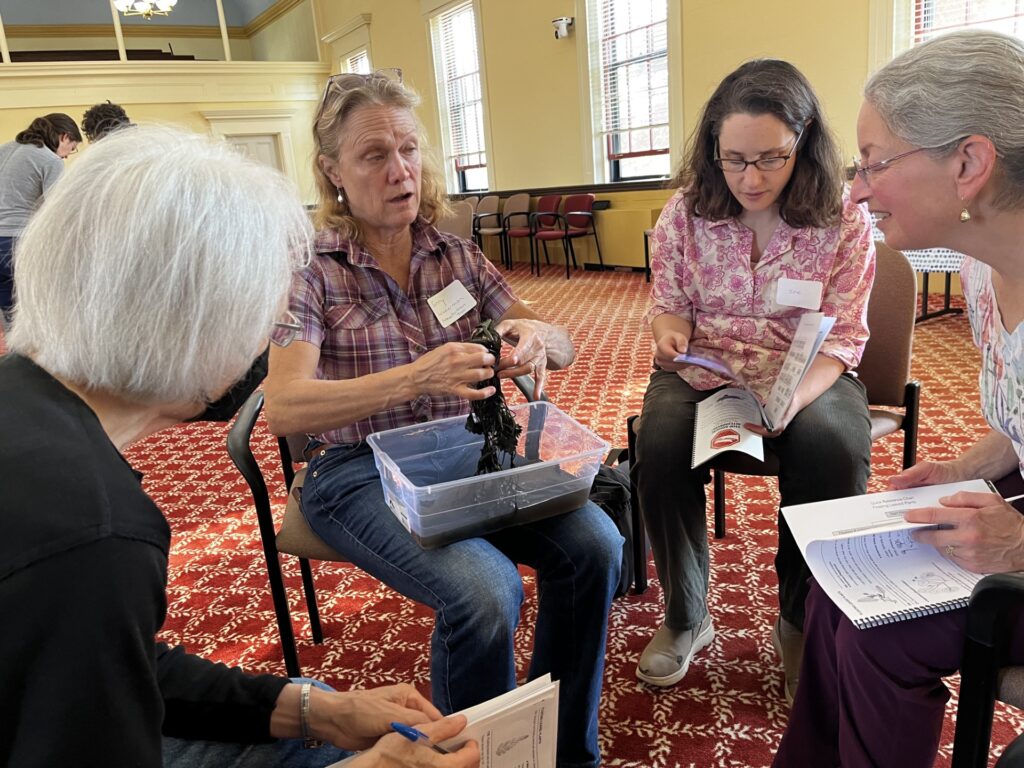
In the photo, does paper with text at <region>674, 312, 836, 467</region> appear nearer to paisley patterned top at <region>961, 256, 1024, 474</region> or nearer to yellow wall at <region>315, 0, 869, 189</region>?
paisley patterned top at <region>961, 256, 1024, 474</region>

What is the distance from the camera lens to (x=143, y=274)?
684 millimetres

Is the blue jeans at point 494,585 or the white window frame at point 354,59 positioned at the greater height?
the white window frame at point 354,59

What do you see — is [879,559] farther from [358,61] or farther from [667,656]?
[358,61]

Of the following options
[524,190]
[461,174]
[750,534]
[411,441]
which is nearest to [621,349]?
[750,534]

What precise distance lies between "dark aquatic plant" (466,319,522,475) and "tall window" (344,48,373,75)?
12.5 metres

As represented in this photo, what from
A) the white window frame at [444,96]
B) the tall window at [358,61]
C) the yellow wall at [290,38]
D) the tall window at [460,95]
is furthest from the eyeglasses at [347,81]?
the yellow wall at [290,38]

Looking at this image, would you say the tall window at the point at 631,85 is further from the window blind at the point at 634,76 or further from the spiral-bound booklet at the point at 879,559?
the spiral-bound booklet at the point at 879,559

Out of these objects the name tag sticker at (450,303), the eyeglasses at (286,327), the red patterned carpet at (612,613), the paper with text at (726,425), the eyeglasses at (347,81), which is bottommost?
the red patterned carpet at (612,613)

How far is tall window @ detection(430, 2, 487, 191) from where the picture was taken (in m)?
10.3

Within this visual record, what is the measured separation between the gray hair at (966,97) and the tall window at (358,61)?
12769 mm

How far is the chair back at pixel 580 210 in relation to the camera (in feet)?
28.2

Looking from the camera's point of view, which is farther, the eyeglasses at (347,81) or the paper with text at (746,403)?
the eyeglasses at (347,81)

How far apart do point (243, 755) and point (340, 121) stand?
1.24 m

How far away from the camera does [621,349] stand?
16.2 ft
